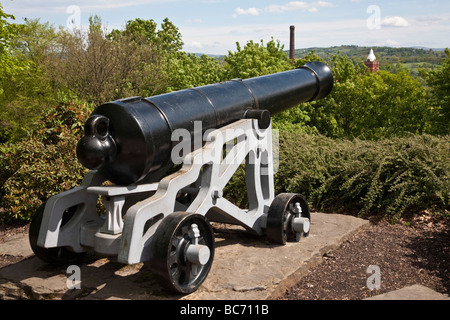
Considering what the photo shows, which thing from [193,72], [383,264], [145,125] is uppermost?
[193,72]

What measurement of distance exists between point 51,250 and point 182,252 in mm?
1432

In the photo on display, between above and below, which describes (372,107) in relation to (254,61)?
below

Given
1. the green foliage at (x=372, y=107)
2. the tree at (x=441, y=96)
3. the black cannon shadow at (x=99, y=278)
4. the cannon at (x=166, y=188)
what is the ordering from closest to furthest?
the cannon at (x=166, y=188) < the black cannon shadow at (x=99, y=278) < the tree at (x=441, y=96) < the green foliage at (x=372, y=107)

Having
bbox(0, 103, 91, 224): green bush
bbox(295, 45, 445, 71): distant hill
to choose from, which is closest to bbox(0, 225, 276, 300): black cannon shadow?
bbox(0, 103, 91, 224): green bush

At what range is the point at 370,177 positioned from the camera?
729 centimetres

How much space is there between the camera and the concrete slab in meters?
4.20

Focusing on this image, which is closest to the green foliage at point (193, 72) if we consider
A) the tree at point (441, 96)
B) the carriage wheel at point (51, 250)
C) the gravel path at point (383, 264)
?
the tree at point (441, 96)

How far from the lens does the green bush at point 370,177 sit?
6930 mm

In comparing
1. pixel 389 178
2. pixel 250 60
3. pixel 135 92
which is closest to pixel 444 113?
pixel 250 60

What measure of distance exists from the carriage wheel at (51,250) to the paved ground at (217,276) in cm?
11

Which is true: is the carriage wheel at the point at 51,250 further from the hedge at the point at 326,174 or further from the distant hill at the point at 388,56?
the distant hill at the point at 388,56

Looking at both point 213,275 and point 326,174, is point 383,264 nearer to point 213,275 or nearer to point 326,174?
point 213,275

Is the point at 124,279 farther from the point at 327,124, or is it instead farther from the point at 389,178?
the point at 327,124

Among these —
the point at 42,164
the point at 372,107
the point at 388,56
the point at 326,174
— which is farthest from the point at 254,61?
the point at 388,56
